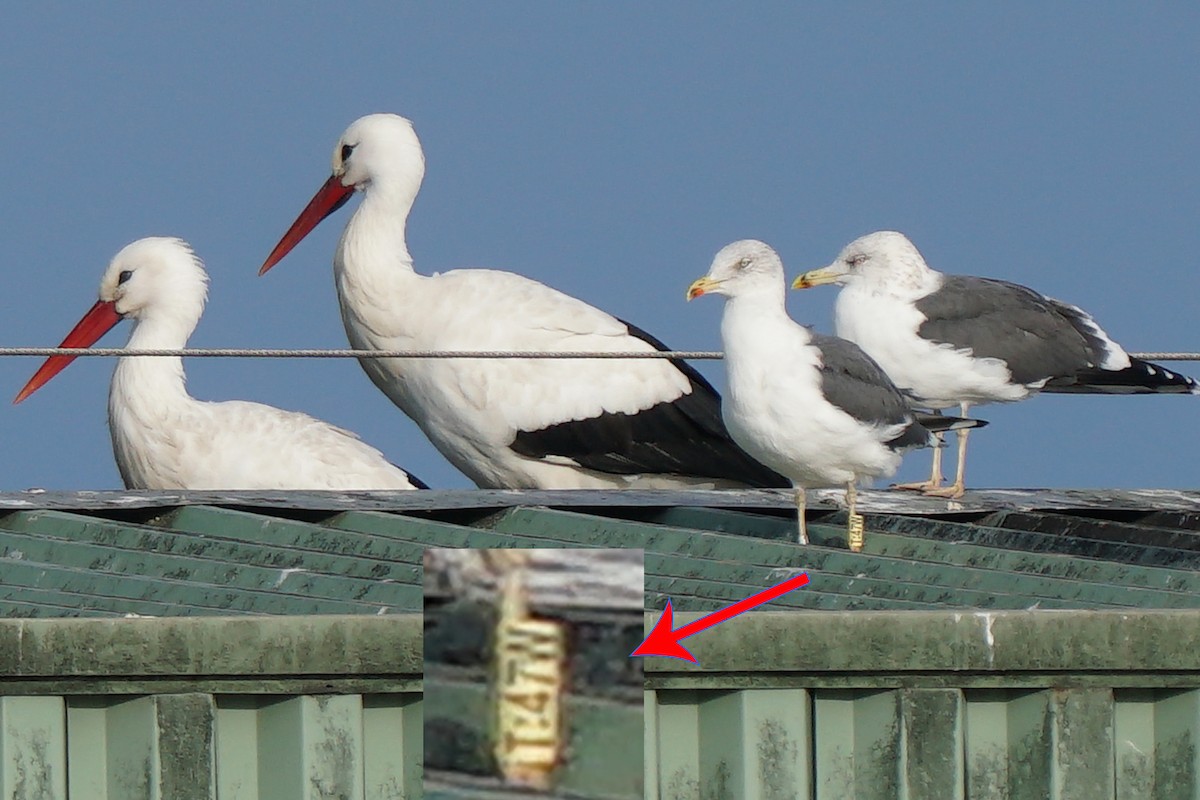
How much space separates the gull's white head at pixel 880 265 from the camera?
8852 millimetres

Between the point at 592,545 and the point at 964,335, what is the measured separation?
302cm

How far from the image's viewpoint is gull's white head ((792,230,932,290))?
8.85m

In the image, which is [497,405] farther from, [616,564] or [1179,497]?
[616,564]

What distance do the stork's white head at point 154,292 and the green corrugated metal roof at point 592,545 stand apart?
521 cm

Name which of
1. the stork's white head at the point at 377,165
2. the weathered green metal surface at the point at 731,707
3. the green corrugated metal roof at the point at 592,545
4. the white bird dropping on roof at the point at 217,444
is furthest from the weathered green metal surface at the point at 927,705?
the stork's white head at the point at 377,165

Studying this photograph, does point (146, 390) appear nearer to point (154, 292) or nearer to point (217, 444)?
point (217, 444)

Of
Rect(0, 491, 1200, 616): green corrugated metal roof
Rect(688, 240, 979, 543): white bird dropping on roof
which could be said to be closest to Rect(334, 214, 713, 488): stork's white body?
Rect(688, 240, 979, 543): white bird dropping on roof

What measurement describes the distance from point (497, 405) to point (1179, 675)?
681 centimetres

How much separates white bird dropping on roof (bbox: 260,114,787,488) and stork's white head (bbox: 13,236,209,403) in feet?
3.88

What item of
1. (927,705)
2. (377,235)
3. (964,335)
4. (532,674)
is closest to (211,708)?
(927,705)

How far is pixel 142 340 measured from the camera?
11.9 meters

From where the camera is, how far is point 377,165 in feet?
39.5

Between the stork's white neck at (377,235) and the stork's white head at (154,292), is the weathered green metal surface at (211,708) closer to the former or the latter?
the stork's white neck at (377,235)

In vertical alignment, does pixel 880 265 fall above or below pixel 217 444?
above
